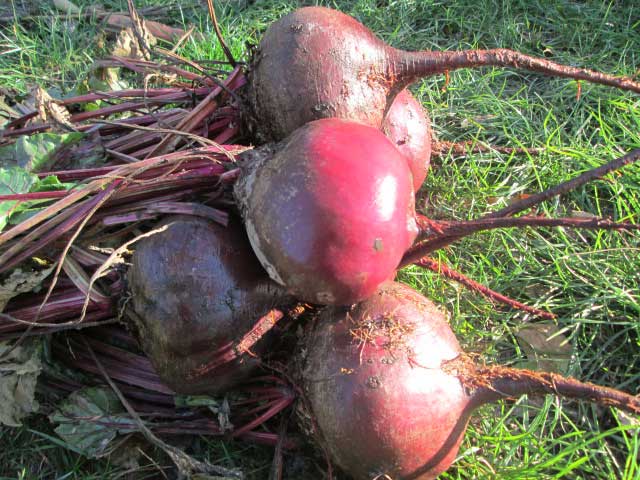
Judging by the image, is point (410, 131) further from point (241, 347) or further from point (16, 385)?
point (16, 385)

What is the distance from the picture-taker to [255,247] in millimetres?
1827

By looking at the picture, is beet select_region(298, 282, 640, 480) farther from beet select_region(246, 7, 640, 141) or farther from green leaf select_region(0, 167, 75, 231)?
green leaf select_region(0, 167, 75, 231)

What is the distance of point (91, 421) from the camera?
2.10 m

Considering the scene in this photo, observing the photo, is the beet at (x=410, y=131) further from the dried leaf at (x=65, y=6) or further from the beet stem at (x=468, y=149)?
the dried leaf at (x=65, y=6)

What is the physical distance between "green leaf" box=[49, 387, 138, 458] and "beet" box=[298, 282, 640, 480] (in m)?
0.80

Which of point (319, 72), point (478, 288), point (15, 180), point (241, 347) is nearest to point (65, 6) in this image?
point (15, 180)

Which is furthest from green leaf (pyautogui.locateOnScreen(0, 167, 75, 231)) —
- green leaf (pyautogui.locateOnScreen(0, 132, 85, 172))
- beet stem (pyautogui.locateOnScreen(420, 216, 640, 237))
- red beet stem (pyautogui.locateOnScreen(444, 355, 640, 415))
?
red beet stem (pyautogui.locateOnScreen(444, 355, 640, 415))

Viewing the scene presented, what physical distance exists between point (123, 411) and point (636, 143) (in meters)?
2.85

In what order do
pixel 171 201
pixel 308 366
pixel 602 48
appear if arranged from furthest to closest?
pixel 602 48 → pixel 171 201 → pixel 308 366

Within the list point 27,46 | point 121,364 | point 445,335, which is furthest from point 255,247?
point 27,46

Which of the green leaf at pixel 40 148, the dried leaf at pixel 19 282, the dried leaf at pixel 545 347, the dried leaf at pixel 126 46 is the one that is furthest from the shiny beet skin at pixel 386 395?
the dried leaf at pixel 126 46

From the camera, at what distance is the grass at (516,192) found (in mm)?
2104

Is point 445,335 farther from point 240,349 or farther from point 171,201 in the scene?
point 171,201

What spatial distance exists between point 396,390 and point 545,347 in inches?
36.3
